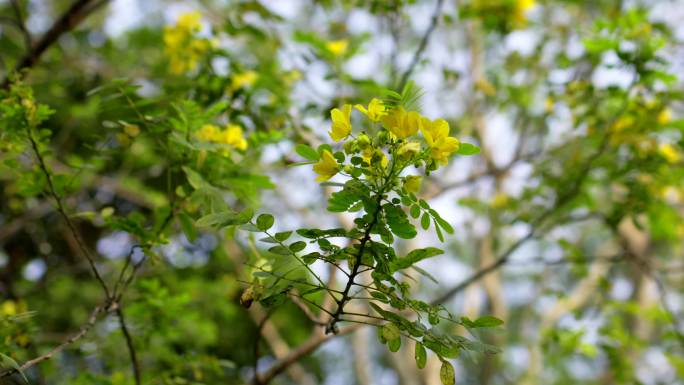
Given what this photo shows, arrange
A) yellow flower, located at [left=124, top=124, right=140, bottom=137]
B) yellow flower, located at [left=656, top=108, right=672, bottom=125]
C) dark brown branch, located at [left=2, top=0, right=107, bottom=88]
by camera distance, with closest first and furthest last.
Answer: yellow flower, located at [left=124, top=124, right=140, bottom=137] → dark brown branch, located at [left=2, top=0, right=107, bottom=88] → yellow flower, located at [left=656, top=108, right=672, bottom=125]

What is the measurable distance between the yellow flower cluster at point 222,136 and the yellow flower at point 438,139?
633 millimetres

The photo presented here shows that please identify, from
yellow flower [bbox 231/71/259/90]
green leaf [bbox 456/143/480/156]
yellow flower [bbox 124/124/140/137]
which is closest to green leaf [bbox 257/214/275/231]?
green leaf [bbox 456/143/480/156]

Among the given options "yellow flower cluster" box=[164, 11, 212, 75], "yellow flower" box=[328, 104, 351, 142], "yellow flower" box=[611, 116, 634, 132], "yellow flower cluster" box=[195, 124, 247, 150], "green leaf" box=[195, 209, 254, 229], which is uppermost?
"yellow flower" box=[611, 116, 634, 132]

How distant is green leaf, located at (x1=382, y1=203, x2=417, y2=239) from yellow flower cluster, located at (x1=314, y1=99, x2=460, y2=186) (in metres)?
0.06

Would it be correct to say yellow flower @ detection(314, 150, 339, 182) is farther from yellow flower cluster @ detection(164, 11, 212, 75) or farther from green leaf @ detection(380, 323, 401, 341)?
yellow flower cluster @ detection(164, 11, 212, 75)

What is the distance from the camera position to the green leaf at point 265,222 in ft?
3.07

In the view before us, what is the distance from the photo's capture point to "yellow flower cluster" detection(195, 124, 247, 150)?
135 centimetres

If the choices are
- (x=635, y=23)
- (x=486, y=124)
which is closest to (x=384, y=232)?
(x=635, y=23)

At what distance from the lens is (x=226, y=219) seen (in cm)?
92

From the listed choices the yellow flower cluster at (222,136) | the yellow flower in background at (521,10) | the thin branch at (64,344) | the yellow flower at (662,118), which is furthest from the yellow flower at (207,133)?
the yellow flower at (662,118)

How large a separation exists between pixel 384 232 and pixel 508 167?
198cm

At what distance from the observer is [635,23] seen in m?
1.86

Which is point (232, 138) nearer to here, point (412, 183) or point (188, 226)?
point (188, 226)

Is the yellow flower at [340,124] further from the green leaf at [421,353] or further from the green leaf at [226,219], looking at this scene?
the green leaf at [421,353]
